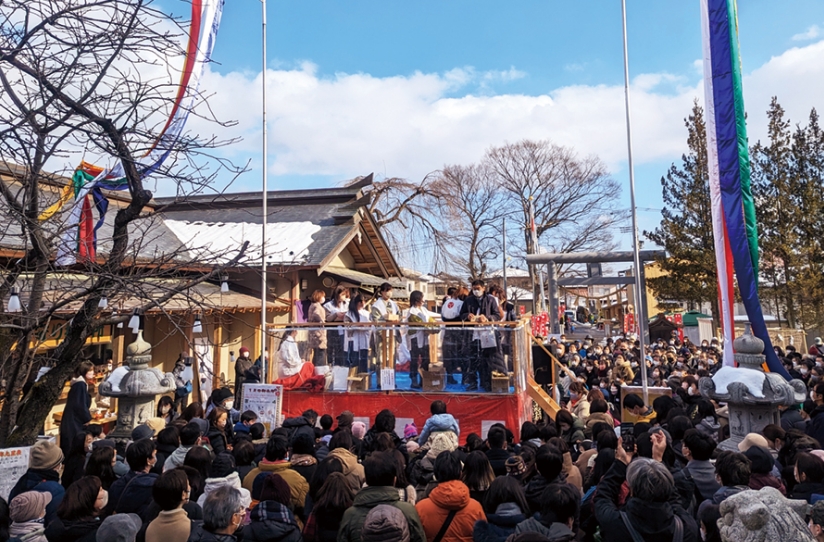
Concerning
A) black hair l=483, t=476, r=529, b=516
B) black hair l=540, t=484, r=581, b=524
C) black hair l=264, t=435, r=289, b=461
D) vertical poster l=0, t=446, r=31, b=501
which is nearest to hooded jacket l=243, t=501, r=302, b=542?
black hair l=264, t=435, r=289, b=461

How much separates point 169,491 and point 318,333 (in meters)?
6.78

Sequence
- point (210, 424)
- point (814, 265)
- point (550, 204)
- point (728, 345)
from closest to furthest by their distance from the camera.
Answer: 1. point (210, 424)
2. point (728, 345)
3. point (814, 265)
4. point (550, 204)

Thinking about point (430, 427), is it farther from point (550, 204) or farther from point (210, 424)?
point (550, 204)

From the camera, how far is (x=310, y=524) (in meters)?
3.86

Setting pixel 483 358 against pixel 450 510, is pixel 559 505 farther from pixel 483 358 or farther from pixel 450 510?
pixel 483 358

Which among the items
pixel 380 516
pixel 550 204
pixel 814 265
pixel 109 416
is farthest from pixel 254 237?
pixel 814 265

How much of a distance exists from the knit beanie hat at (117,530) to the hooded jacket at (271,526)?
0.64 meters

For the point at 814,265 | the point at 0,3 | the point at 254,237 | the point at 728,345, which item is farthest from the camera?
the point at 814,265

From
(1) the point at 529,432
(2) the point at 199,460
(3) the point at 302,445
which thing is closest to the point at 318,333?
(1) the point at 529,432

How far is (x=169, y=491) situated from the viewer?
3.44 m

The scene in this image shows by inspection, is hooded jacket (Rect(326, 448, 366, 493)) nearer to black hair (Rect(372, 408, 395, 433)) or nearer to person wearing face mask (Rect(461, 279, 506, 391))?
black hair (Rect(372, 408, 395, 433))

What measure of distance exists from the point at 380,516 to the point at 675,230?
30034mm

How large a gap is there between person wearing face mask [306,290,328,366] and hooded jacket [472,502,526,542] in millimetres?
6850

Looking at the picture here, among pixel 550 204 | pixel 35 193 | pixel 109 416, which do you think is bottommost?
pixel 109 416
